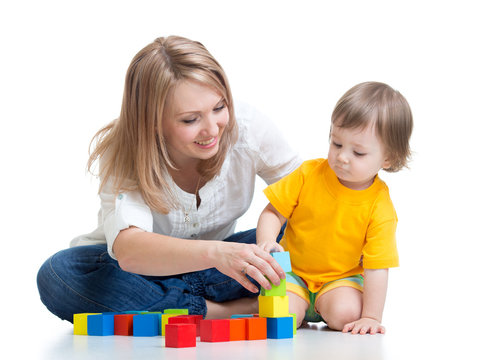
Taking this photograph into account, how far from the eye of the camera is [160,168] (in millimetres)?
2412

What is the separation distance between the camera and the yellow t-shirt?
236cm

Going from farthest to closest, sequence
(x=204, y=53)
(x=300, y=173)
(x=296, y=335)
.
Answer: (x=300, y=173) → (x=204, y=53) → (x=296, y=335)

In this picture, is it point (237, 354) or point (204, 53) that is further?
point (204, 53)

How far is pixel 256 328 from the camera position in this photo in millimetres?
2027

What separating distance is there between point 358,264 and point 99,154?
1007 mm

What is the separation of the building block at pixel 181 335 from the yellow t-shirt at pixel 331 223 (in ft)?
2.22

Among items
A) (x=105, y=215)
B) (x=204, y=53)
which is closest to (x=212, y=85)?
(x=204, y=53)

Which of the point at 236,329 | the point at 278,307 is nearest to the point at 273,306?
the point at 278,307

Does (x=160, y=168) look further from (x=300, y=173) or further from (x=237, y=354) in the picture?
(x=237, y=354)

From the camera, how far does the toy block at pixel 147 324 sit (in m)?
2.21

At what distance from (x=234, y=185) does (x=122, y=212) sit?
1.65 ft

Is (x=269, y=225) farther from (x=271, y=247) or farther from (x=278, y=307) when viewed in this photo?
(x=278, y=307)

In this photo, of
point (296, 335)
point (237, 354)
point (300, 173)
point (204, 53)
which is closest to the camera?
point (237, 354)

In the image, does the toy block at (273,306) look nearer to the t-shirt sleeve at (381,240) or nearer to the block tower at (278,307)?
the block tower at (278,307)
